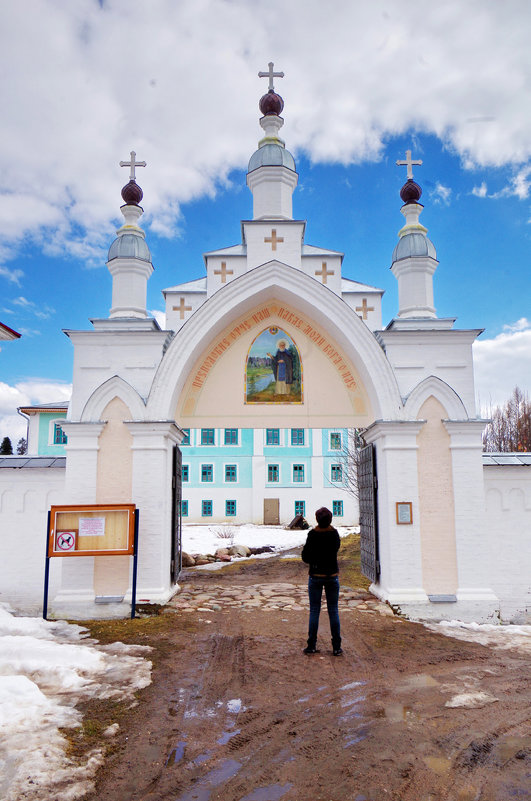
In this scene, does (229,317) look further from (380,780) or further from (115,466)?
(380,780)

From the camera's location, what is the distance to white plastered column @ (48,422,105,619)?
899 cm

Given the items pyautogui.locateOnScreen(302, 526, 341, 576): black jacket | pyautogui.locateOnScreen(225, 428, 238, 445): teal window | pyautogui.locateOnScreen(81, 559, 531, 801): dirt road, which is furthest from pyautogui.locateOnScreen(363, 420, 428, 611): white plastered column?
pyautogui.locateOnScreen(225, 428, 238, 445): teal window

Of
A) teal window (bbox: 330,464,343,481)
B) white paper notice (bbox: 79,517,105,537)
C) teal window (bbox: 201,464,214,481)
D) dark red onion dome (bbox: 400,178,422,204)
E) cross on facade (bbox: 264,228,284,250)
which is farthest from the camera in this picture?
teal window (bbox: 201,464,214,481)

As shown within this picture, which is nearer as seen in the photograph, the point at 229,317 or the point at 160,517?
the point at 160,517

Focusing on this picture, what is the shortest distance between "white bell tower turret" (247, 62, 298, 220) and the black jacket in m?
6.22

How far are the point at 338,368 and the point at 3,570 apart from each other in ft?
22.0

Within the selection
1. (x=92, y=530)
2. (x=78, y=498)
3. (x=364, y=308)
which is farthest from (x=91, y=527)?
(x=364, y=308)

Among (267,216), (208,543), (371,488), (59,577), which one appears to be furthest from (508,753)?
(208,543)

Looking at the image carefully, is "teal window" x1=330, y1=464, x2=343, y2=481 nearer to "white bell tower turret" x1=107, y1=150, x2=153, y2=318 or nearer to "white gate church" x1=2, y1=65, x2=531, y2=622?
"white gate church" x1=2, y1=65, x2=531, y2=622

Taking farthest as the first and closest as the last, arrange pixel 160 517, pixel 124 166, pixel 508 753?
pixel 124 166, pixel 160 517, pixel 508 753

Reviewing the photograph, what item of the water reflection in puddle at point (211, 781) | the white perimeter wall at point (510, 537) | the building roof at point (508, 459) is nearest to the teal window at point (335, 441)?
the building roof at point (508, 459)

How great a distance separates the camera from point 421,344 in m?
9.90

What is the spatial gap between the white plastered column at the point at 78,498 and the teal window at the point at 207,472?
24.5 meters

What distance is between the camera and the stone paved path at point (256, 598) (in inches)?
368
